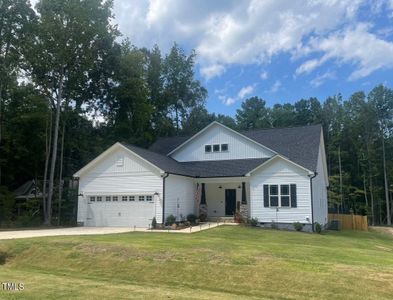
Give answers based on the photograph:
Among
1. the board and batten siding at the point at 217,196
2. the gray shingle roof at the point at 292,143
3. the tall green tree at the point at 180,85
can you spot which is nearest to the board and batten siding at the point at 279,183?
the gray shingle roof at the point at 292,143

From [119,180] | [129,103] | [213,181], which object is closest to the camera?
[119,180]

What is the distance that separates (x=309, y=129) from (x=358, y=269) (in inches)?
759

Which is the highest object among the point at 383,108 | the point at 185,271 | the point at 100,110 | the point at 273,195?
the point at 383,108

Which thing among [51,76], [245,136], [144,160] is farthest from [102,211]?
Answer: [51,76]

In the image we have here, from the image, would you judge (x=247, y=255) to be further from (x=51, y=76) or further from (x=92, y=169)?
(x=51, y=76)

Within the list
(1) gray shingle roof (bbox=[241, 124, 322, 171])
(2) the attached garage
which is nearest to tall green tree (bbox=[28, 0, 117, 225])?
(2) the attached garage

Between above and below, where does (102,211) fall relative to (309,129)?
below

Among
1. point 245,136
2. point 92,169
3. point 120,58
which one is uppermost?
point 120,58

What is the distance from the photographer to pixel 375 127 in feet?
154

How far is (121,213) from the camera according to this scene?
2377 cm

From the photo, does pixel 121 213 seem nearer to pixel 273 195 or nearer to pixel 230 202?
pixel 230 202

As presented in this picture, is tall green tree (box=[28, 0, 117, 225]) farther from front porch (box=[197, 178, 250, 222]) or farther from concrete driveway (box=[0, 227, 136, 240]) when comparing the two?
front porch (box=[197, 178, 250, 222])

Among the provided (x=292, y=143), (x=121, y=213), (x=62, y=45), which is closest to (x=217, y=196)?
(x=292, y=143)

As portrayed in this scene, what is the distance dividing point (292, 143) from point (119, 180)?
11.7 meters
